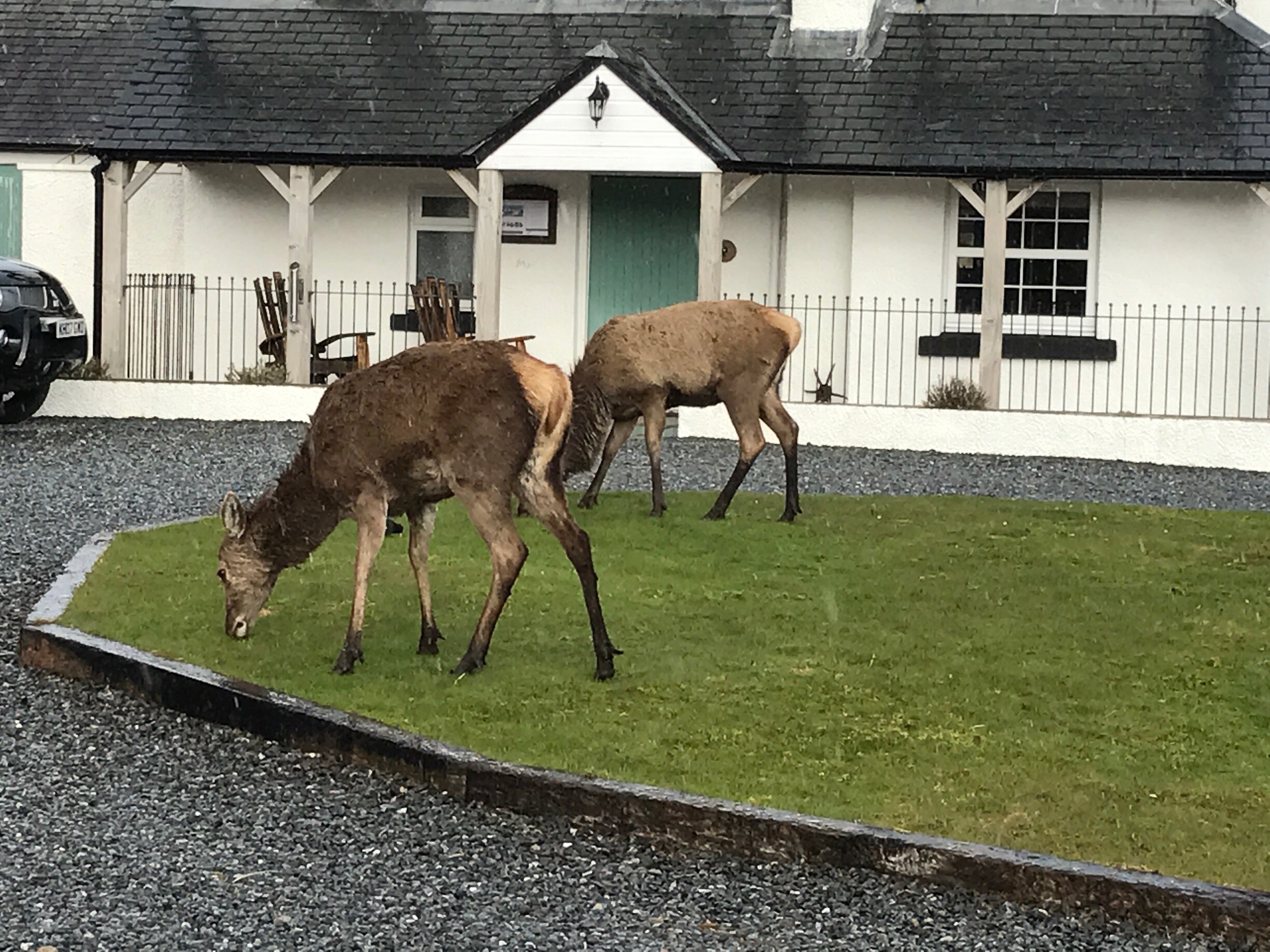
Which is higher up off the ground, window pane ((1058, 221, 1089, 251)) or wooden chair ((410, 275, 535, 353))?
window pane ((1058, 221, 1089, 251))

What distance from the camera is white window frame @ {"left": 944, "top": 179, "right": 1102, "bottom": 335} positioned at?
810 inches

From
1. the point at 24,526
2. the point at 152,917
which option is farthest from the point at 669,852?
the point at 24,526

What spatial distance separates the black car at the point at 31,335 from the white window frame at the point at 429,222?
14.6ft

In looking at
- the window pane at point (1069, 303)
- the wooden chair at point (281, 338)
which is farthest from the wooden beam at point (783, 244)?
the wooden chair at point (281, 338)

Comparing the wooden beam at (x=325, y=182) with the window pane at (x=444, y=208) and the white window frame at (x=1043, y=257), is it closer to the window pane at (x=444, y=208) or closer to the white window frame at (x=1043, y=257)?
the window pane at (x=444, y=208)

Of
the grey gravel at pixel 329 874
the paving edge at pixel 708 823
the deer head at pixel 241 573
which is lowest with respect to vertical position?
the grey gravel at pixel 329 874

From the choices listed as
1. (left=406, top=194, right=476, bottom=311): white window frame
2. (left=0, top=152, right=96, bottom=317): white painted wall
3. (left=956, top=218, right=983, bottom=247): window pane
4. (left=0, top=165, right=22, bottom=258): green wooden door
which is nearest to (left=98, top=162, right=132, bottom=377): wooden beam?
(left=0, top=152, right=96, bottom=317): white painted wall

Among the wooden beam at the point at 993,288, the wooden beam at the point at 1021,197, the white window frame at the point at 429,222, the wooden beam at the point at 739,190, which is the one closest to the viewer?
the wooden beam at the point at 1021,197

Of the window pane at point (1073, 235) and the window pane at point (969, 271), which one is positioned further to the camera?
→ the window pane at point (969, 271)

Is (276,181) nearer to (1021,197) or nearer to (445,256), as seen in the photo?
(445,256)

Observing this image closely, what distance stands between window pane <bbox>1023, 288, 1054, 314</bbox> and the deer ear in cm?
1402

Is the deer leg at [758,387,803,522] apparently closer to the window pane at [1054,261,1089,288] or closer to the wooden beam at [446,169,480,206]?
the wooden beam at [446,169,480,206]

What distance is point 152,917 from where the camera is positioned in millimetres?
5133

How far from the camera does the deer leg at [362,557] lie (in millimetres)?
7844
